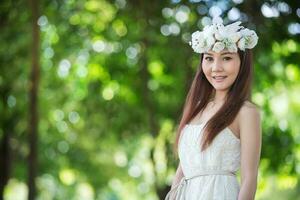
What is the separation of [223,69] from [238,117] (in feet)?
1.11

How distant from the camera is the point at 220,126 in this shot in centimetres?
460

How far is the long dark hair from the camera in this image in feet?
15.1

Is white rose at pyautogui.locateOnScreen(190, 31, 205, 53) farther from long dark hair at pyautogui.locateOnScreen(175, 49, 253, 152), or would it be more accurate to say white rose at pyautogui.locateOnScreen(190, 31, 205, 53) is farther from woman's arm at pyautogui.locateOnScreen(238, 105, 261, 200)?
woman's arm at pyautogui.locateOnScreen(238, 105, 261, 200)

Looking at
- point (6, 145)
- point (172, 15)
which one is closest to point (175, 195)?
point (172, 15)

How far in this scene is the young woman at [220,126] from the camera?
4508 mm

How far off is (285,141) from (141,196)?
1138 cm

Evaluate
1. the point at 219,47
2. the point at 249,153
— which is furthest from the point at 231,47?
the point at 249,153

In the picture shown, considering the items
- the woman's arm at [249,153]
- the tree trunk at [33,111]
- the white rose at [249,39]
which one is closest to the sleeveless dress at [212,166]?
the woman's arm at [249,153]

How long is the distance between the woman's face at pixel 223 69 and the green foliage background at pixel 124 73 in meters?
6.31

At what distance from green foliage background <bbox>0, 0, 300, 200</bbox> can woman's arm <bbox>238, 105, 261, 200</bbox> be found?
6605mm

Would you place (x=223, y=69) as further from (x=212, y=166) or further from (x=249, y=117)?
(x=212, y=166)

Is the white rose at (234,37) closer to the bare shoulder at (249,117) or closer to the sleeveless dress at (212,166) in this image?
the bare shoulder at (249,117)

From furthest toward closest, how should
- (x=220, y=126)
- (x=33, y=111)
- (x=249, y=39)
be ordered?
1. (x=33, y=111)
2. (x=249, y=39)
3. (x=220, y=126)

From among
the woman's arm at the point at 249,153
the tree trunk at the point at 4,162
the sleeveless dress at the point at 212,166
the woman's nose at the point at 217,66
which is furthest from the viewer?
the tree trunk at the point at 4,162
